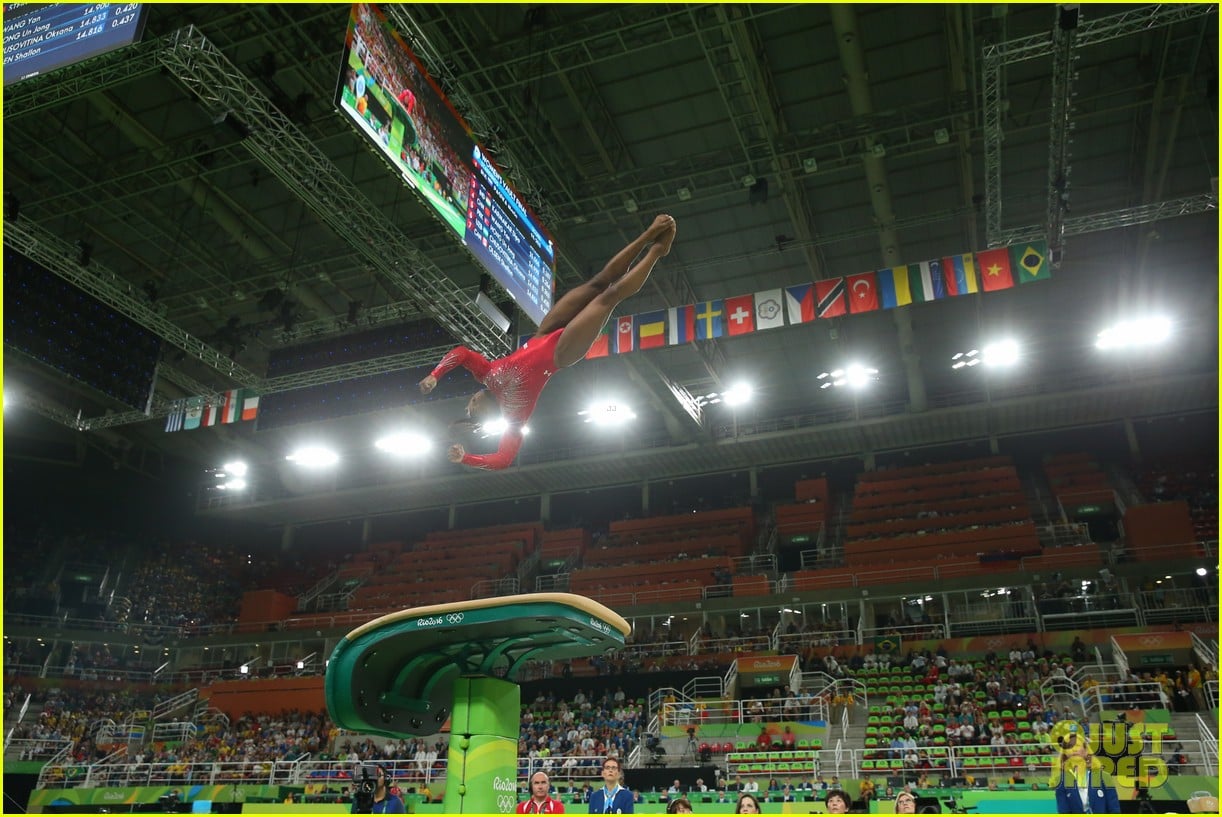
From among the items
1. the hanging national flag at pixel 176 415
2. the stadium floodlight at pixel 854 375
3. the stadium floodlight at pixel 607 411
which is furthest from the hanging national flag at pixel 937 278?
the hanging national flag at pixel 176 415

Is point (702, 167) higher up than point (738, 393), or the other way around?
point (702, 167)

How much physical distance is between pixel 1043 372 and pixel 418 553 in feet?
65.0

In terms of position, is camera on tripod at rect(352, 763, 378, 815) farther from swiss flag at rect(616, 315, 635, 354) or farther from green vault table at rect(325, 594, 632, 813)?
green vault table at rect(325, 594, 632, 813)

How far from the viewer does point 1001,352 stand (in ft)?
65.3

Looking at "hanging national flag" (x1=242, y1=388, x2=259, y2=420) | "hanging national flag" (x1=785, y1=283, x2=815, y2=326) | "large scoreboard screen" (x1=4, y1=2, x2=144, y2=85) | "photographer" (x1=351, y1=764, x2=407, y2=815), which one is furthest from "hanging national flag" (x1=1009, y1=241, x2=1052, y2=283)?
"hanging national flag" (x1=242, y1=388, x2=259, y2=420)

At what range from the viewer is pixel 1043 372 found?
23.0 m

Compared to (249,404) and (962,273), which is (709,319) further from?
(249,404)

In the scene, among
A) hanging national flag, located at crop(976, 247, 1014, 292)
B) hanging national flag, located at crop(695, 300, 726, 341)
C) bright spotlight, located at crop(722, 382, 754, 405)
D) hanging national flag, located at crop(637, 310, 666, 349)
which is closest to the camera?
hanging national flag, located at crop(976, 247, 1014, 292)

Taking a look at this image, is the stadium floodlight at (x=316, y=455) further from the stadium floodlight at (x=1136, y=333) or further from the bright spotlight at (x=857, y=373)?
the stadium floodlight at (x=1136, y=333)

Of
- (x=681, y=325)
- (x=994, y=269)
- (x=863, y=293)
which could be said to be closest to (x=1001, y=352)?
(x=994, y=269)

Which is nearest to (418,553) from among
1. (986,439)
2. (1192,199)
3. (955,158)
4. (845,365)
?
(845,365)

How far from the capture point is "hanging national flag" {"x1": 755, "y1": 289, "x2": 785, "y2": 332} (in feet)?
47.8

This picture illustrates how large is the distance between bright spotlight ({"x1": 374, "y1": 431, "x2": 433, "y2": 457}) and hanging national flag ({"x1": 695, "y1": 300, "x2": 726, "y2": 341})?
11972mm

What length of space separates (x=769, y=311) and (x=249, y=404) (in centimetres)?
1109
